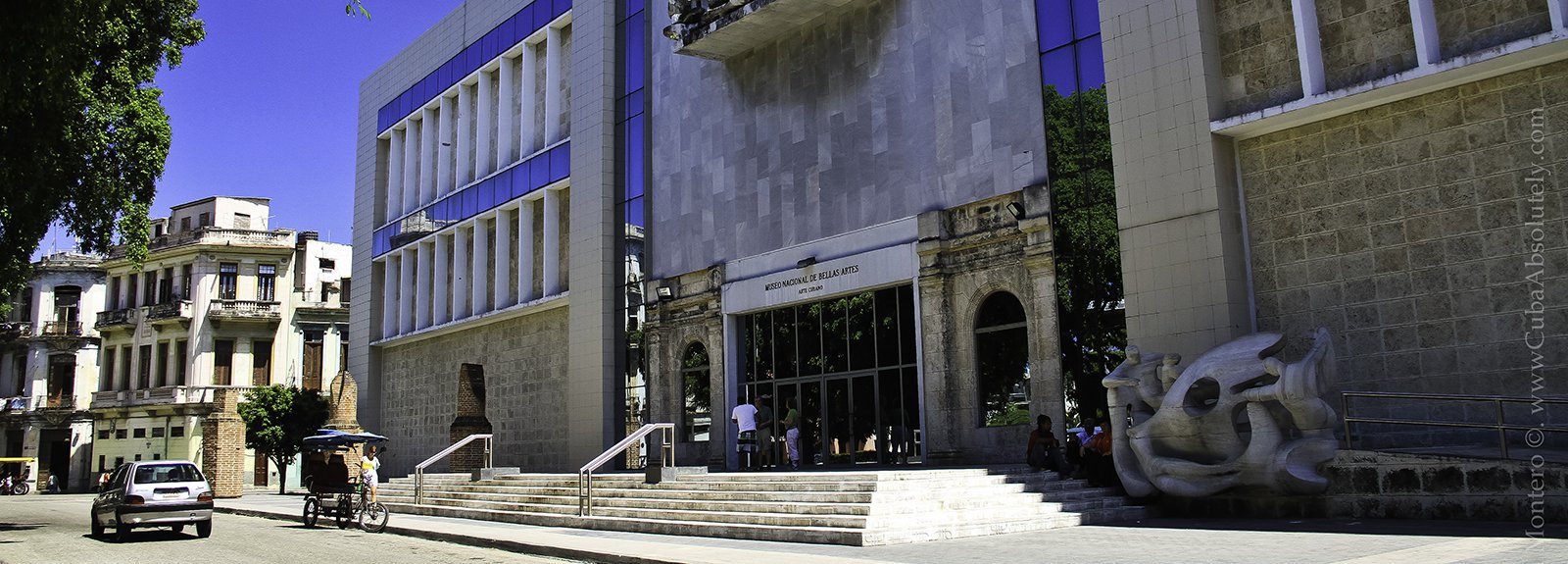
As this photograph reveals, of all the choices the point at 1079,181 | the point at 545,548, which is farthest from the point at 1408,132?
the point at 545,548

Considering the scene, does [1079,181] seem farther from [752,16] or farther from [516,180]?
[516,180]

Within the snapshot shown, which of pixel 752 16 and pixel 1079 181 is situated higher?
pixel 752 16

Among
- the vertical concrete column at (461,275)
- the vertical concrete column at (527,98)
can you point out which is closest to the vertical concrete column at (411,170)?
the vertical concrete column at (461,275)

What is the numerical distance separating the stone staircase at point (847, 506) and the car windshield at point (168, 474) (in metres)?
5.53

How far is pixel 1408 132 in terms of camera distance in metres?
16.3

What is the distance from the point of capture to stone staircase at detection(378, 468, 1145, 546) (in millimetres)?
14656

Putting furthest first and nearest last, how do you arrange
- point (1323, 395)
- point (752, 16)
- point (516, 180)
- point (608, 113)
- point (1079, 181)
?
point (516, 180)
point (608, 113)
point (752, 16)
point (1079, 181)
point (1323, 395)

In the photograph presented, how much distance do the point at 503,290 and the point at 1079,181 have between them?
2059 cm

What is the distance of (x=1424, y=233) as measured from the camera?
16.0 metres

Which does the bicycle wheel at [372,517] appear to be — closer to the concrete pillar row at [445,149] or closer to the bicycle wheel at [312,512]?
Result: the bicycle wheel at [312,512]

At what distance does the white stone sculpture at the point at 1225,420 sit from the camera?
14.3m

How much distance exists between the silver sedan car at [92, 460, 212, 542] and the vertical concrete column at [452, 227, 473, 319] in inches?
682

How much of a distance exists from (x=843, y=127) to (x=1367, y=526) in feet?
46.9

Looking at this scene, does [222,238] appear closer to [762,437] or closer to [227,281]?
[227,281]
